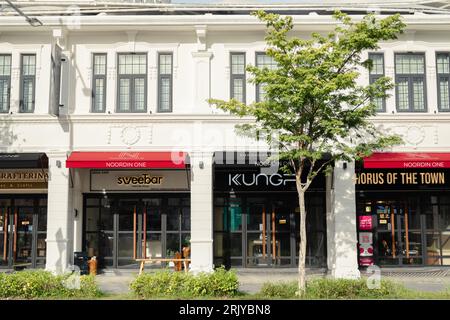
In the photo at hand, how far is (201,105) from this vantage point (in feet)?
59.1

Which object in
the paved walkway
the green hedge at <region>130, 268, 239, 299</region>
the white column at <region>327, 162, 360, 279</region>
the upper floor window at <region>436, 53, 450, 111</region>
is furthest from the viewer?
the upper floor window at <region>436, 53, 450, 111</region>

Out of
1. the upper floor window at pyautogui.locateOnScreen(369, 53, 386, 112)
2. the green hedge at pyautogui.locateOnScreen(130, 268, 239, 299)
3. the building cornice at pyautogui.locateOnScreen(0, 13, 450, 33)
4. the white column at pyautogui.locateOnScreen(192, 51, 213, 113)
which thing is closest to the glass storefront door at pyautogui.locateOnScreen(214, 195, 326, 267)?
the white column at pyautogui.locateOnScreen(192, 51, 213, 113)

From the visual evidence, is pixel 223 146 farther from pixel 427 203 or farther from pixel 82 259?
pixel 427 203

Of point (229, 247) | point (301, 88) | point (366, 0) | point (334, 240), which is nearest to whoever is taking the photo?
point (301, 88)

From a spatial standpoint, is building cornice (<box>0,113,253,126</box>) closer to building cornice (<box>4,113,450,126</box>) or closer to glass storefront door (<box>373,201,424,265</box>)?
building cornice (<box>4,113,450,126</box>)

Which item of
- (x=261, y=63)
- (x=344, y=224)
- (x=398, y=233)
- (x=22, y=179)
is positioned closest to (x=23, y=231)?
(x=22, y=179)

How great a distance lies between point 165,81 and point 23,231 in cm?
717

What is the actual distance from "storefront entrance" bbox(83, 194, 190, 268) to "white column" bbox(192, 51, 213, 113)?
3.23 m

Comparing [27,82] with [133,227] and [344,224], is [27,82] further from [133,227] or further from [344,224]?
[344,224]

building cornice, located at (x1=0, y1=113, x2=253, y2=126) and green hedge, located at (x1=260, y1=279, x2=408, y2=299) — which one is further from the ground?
building cornice, located at (x1=0, y1=113, x2=253, y2=126)

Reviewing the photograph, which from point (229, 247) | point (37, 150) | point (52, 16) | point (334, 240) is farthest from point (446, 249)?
point (52, 16)

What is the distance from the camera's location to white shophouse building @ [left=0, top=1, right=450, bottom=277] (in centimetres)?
1769

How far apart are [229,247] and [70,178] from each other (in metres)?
5.77

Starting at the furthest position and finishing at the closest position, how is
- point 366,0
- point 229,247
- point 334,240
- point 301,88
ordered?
point 366,0
point 229,247
point 334,240
point 301,88
